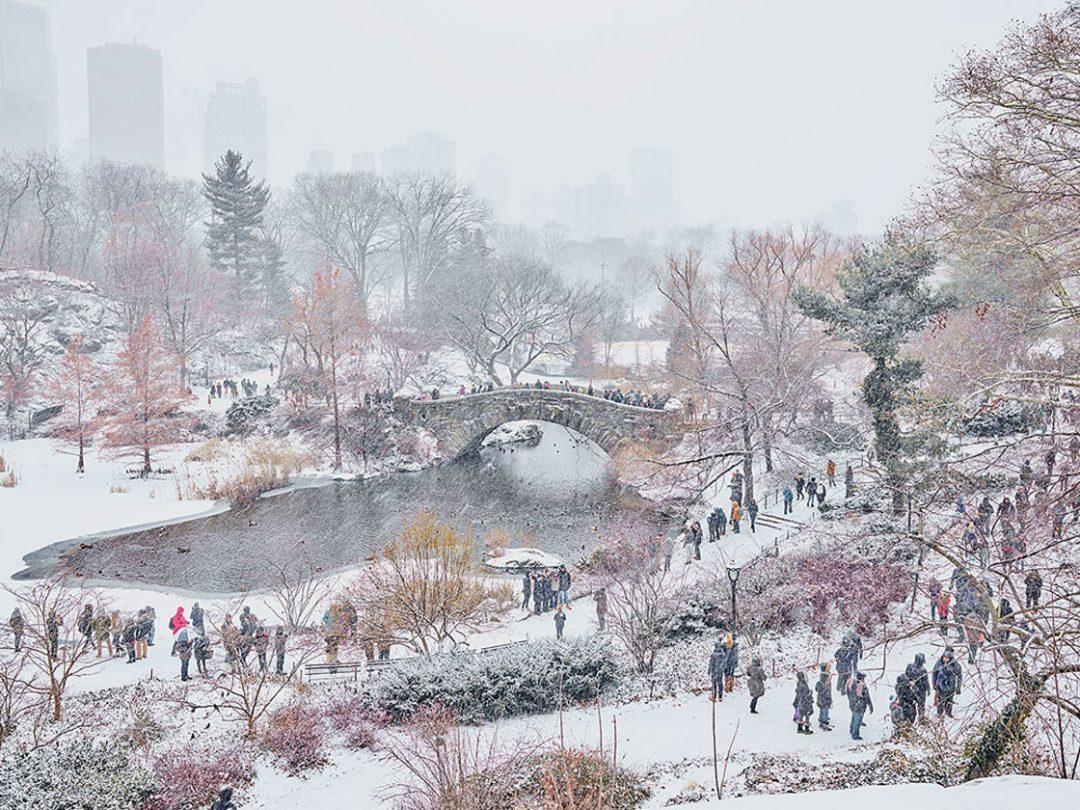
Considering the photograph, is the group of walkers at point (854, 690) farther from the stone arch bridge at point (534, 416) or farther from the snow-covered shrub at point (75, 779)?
the stone arch bridge at point (534, 416)

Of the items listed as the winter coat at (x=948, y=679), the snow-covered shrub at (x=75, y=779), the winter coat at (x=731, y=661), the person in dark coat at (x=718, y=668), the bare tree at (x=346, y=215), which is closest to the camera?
the snow-covered shrub at (x=75, y=779)

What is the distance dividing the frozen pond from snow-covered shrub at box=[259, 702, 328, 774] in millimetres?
9935

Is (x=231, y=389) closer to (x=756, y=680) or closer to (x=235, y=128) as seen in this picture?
(x=756, y=680)

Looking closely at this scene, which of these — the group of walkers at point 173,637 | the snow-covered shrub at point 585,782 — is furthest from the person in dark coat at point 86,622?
the snow-covered shrub at point 585,782

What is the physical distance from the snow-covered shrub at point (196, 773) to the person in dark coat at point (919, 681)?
9.91 metres

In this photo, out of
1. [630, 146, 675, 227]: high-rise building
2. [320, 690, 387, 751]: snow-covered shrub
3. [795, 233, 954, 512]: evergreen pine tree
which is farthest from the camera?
[630, 146, 675, 227]: high-rise building

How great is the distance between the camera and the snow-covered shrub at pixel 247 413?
40844 mm

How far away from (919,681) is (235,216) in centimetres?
5069

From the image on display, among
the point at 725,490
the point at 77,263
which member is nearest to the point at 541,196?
the point at 77,263

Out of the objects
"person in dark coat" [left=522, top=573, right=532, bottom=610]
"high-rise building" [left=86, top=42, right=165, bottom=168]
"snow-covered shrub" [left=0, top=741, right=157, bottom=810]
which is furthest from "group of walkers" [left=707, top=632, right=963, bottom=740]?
"high-rise building" [left=86, top=42, right=165, bottom=168]

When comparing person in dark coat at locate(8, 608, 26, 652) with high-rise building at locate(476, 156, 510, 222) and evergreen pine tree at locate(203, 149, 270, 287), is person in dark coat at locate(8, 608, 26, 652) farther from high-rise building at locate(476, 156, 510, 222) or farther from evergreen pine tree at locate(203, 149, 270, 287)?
high-rise building at locate(476, 156, 510, 222)

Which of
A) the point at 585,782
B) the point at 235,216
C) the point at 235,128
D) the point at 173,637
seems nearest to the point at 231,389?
the point at 235,216

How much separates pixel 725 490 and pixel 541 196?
6714 inches

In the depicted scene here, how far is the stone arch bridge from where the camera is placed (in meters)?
35.4
